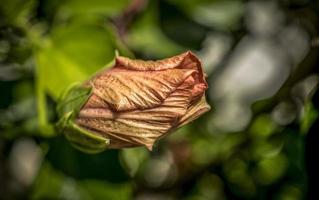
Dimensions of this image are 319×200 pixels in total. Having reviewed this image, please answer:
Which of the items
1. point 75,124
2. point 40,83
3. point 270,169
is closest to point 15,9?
point 40,83

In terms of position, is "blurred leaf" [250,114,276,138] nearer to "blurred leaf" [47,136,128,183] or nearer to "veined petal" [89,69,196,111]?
"blurred leaf" [47,136,128,183]

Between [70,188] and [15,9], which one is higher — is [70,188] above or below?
below

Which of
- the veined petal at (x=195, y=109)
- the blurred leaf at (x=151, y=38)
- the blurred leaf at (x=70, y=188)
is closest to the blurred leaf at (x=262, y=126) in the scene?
the blurred leaf at (x=151, y=38)

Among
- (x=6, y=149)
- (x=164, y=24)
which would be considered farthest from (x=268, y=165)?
(x=6, y=149)

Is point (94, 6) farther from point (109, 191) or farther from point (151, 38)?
point (109, 191)

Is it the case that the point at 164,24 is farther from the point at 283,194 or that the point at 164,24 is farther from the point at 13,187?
the point at 13,187

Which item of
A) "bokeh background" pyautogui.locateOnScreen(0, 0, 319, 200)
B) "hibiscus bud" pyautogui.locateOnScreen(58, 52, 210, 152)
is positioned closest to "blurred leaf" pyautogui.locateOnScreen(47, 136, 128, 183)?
"bokeh background" pyautogui.locateOnScreen(0, 0, 319, 200)

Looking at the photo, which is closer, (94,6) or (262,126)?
(94,6)
